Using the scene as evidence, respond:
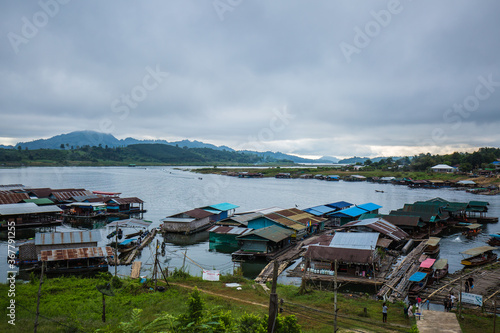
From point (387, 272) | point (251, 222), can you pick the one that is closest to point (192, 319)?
point (387, 272)

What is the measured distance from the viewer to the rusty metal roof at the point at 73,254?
25.7m

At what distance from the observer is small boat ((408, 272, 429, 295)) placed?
21612 mm

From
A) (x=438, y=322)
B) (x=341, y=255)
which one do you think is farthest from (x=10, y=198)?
(x=438, y=322)

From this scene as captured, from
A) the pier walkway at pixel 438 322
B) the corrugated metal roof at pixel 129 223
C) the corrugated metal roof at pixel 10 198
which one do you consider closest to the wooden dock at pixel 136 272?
the corrugated metal roof at pixel 129 223

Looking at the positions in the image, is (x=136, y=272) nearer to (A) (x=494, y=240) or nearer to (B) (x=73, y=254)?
(B) (x=73, y=254)

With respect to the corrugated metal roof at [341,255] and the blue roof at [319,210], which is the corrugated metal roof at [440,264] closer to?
the corrugated metal roof at [341,255]

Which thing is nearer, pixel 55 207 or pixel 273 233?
pixel 273 233

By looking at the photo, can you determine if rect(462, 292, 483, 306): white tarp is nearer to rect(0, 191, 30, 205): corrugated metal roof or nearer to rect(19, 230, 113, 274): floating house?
rect(19, 230, 113, 274): floating house

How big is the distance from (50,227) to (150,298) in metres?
36.3

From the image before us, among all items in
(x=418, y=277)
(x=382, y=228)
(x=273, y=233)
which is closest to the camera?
(x=418, y=277)

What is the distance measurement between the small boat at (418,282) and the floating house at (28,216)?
44126 mm

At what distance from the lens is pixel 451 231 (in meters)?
45.7

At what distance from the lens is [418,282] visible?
76.1 ft

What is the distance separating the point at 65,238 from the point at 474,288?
103 feet
